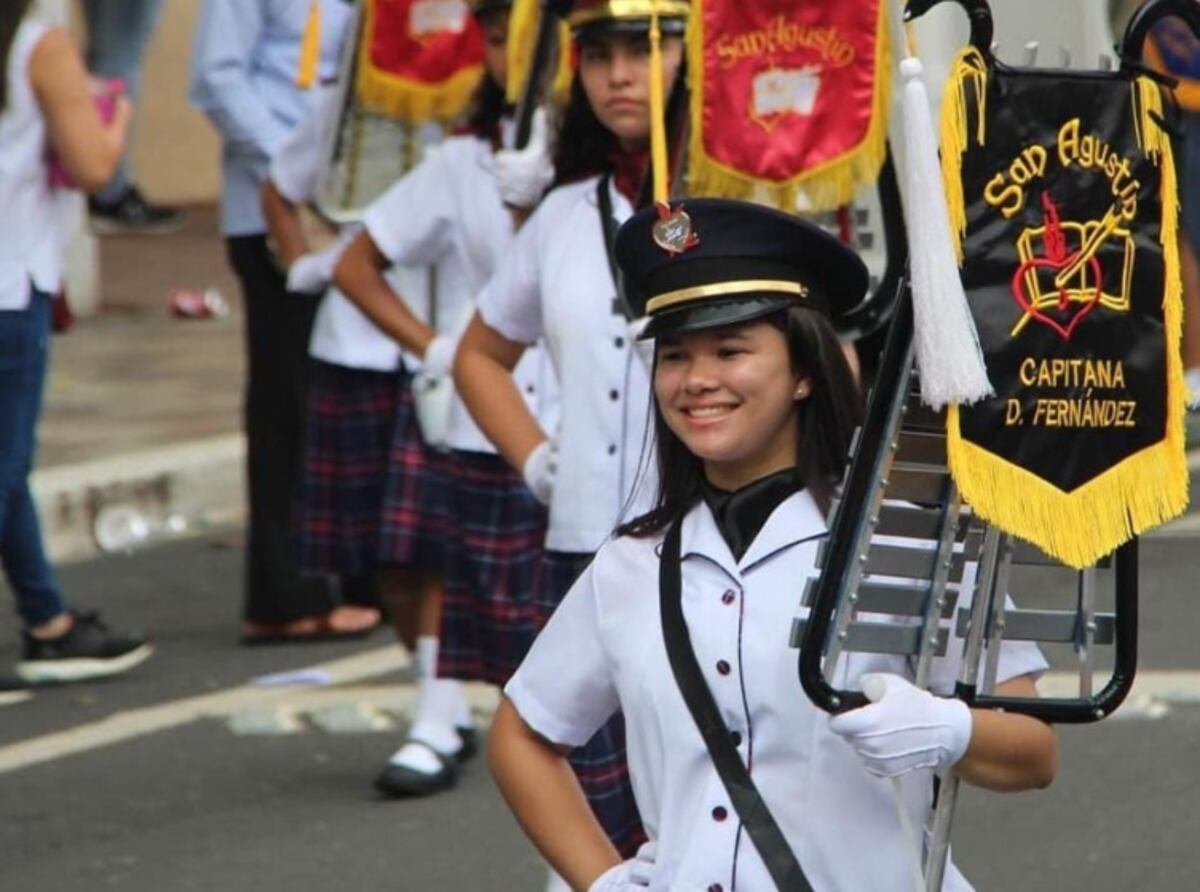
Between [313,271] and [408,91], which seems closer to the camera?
[408,91]

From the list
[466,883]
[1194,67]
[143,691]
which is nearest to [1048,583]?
[466,883]

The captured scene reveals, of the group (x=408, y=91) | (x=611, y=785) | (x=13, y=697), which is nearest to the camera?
(x=611, y=785)

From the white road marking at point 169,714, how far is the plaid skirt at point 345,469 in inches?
22.6

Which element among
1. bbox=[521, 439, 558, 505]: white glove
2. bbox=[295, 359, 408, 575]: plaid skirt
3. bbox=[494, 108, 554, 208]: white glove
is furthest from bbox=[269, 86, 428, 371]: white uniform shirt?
bbox=[521, 439, 558, 505]: white glove

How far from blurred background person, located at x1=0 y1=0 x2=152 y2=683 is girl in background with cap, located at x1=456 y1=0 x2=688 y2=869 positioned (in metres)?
2.57

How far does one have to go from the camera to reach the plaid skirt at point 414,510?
276 inches

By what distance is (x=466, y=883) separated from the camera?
608cm

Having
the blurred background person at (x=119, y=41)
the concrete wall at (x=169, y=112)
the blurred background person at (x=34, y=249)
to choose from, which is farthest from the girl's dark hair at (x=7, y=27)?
the concrete wall at (x=169, y=112)

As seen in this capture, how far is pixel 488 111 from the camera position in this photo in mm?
6234

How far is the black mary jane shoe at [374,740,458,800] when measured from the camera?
677cm

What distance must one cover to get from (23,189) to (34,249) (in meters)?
0.16

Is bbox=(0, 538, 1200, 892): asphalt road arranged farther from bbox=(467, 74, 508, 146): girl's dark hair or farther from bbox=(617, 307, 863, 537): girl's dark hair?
bbox=(617, 307, 863, 537): girl's dark hair

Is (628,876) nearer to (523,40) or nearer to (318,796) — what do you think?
(523,40)

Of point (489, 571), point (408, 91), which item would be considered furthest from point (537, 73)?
point (408, 91)
